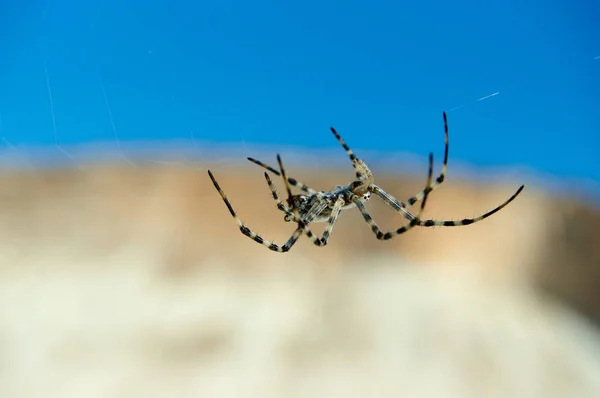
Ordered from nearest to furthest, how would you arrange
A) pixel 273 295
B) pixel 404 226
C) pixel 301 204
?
pixel 404 226 → pixel 301 204 → pixel 273 295

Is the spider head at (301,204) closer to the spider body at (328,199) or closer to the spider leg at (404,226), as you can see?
the spider body at (328,199)

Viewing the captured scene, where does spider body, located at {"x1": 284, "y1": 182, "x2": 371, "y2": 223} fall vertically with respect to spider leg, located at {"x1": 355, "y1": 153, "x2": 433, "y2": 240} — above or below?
above

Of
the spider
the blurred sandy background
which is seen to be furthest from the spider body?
the blurred sandy background

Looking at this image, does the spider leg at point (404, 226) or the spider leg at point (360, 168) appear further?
the spider leg at point (360, 168)

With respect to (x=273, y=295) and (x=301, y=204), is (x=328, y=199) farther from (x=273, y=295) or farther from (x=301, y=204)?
(x=273, y=295)

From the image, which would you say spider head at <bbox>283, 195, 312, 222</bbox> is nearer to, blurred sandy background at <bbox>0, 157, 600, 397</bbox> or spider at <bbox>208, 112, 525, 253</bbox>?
spider at <bbox>208, 112, 525, 253</bbox>

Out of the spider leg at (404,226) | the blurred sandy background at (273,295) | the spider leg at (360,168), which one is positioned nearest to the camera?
the spider leg at (404,226)

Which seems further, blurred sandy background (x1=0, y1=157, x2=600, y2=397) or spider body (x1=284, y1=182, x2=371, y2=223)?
blurred sandy background (x1=0, y1=157, x2=600, y2=397)

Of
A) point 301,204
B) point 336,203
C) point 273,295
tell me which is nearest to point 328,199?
point 336,203

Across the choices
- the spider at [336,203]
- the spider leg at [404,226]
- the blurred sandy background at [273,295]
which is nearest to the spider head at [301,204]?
the spider at [336,203]
